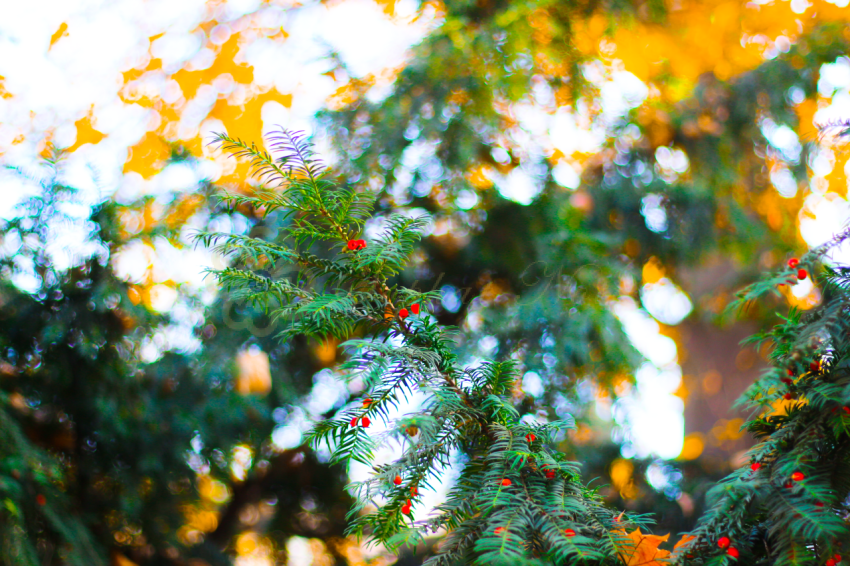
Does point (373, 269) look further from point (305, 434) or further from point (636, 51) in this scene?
point (636, 51)

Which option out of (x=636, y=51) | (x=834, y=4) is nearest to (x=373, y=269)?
(x=636, y=51)

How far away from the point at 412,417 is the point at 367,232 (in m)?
1.20

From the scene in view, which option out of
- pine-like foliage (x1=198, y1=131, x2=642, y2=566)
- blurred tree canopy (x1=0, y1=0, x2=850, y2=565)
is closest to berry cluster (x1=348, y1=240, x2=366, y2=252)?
pine-like foliage (x1=198, y1=131, x2=642, y2=566)

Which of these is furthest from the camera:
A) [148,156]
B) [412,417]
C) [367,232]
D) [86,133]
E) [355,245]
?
[148,156]

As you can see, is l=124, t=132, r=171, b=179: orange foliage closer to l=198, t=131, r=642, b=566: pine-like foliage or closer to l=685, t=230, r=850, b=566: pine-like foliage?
l=198, t=131, r=642, b=566: pine-like foliage

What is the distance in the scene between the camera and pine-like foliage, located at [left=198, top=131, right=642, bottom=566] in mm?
536

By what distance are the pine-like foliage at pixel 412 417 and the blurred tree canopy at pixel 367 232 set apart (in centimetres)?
72

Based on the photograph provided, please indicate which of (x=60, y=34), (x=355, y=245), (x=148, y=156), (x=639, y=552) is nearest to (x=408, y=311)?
(x=355, y=245)

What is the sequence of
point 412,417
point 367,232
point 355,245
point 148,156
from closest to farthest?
point 412,417 → point 355,245 → point 367,232 → point 148,156

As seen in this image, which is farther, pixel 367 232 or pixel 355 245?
pixel 367 232

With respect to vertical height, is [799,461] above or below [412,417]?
above

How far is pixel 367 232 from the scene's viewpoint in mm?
1652

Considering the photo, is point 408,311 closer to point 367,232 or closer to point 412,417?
point 412,417

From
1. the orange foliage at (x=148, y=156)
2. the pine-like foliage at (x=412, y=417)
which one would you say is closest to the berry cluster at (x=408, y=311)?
the pine-like foliage at (x=412, y=417)
